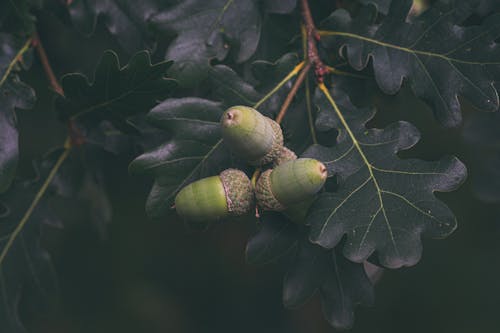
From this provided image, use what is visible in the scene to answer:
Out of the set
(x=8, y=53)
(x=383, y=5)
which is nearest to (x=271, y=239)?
(x=383, y=5)

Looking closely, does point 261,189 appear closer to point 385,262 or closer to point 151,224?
point 385,262

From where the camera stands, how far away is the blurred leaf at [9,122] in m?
1.62

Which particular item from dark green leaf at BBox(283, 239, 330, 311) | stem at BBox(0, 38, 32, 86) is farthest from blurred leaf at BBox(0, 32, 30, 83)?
dark green leaf at BBox(283, 239, 330, 311)

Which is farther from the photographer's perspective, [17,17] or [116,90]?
[17,17]

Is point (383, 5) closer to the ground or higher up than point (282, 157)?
higher up

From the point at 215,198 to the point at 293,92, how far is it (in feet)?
1.37

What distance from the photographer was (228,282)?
3.71 meters

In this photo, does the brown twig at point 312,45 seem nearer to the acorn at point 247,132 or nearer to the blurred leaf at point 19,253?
the acorn at point 247,132

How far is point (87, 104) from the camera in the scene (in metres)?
1.74

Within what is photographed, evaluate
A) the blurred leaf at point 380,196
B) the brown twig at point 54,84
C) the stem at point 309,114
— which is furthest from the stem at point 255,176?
the brown twig at point 54,84

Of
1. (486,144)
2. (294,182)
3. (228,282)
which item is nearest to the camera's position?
(294,182)

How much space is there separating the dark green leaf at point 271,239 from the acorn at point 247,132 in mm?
201

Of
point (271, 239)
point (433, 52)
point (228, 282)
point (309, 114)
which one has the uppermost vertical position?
point (433, 52)

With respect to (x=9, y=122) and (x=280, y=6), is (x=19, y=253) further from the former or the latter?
(x=280, y=6)
